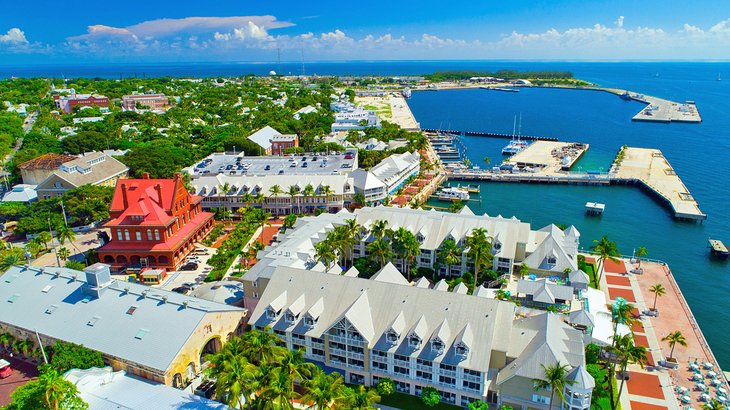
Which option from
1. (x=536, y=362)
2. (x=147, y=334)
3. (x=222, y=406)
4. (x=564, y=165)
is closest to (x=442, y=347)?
Result: (x=536, y=362)

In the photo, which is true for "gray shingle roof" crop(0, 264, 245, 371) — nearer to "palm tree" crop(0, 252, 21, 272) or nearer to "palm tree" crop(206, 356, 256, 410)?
"palm tree" crop(206, 356, 256, 410)

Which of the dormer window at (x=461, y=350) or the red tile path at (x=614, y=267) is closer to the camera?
the dormer window at (x=461, y=350)

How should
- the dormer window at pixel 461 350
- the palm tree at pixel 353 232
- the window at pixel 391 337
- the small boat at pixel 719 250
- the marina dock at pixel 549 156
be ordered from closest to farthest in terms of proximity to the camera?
the dormer window at pixel 461 350 < the window at pixel 391 337 < the palm tree at pixel 353 232 < the small boat at pixel 719 250 < the marina dock at pixel 549 156

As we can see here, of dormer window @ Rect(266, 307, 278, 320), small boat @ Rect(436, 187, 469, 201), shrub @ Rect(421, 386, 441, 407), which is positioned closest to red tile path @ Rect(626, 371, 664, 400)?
shrub @ Rect(421, 386, 441, 407)

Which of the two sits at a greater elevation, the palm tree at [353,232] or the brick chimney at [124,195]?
the brick chimney at [124,195]

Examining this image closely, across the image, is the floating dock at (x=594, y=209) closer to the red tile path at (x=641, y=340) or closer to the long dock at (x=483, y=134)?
the red tile path at (x=641, y=340)

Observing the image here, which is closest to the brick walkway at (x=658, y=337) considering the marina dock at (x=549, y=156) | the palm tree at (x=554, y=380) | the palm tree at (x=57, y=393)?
the palm tree at (x=554, y=380)
